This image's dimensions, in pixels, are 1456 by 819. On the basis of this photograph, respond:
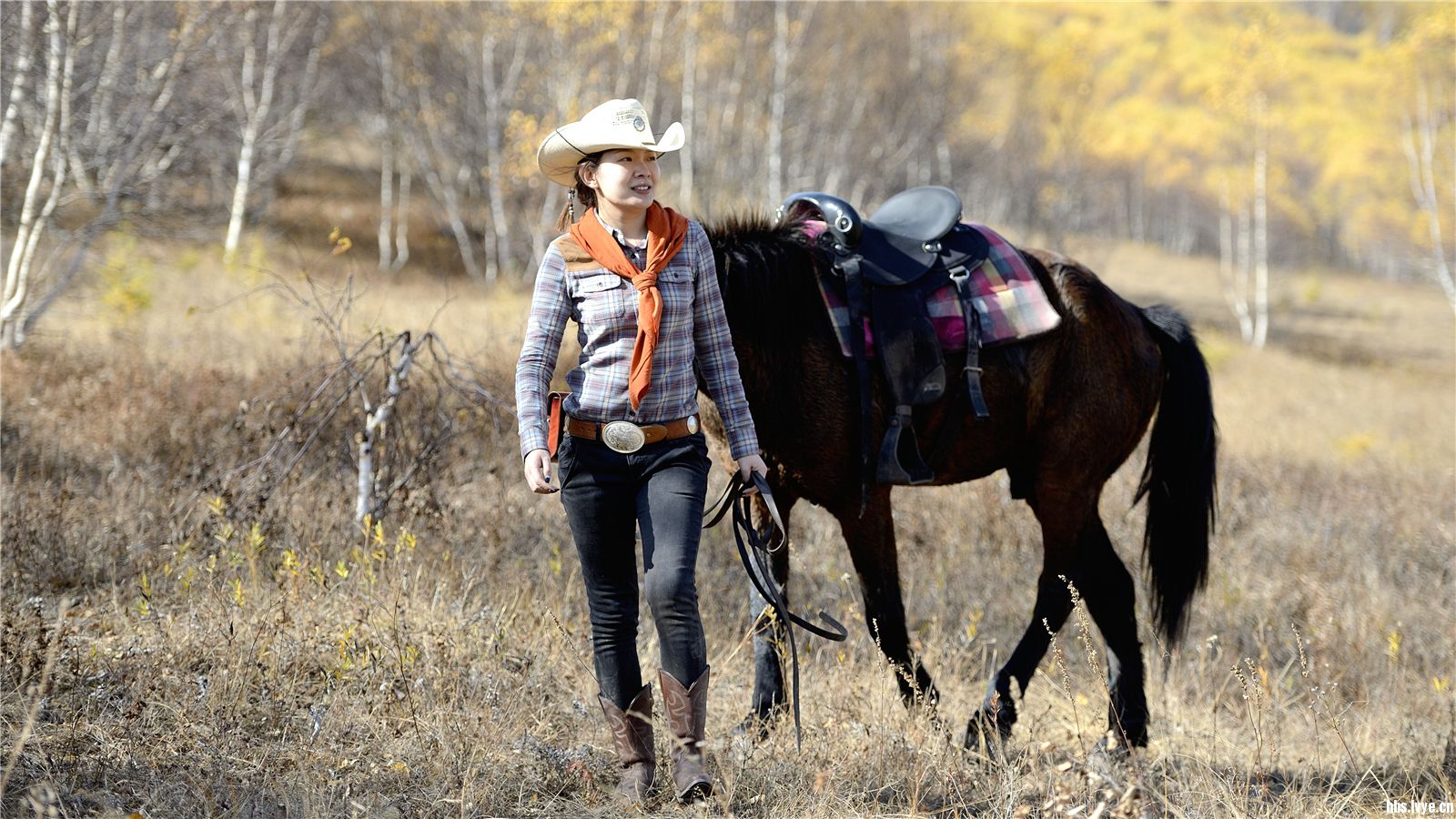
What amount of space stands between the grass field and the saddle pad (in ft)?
3.63

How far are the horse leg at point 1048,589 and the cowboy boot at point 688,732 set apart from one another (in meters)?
1.36

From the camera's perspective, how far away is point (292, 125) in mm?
19188

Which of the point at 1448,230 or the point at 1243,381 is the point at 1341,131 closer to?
the point at 1448,230

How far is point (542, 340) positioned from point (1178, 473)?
2.73m

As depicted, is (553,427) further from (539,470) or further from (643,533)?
(643,533)

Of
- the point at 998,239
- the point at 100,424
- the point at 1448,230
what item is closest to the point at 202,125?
the point at 100,424

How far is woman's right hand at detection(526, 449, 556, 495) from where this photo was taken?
240 cm

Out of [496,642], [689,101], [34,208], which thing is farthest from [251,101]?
[496,642]

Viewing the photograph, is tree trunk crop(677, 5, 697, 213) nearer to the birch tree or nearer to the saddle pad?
the birch tree

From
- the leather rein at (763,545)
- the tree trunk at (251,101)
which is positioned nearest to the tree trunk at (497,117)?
the tree trunk at (251,101)

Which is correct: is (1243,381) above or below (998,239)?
below

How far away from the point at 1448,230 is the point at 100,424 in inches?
907

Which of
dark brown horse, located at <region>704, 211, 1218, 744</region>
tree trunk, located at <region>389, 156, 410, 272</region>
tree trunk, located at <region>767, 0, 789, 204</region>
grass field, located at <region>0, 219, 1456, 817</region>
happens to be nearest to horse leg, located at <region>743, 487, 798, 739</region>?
dark brown horse, located at <region>704, 211, 1218, 744</region>

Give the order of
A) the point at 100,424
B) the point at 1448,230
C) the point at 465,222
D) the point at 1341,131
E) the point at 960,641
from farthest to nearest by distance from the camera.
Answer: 1. the point at 1341,131
2. the point at 465,222
3. the point at 1448,230
4. the point at 100,424
5. the point at 960,641
